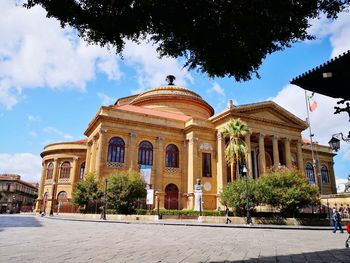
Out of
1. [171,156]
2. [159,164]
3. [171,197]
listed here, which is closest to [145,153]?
[159,164]

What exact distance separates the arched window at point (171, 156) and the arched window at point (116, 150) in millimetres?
5680

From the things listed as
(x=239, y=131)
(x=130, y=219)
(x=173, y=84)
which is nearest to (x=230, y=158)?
(x=239, y=131)

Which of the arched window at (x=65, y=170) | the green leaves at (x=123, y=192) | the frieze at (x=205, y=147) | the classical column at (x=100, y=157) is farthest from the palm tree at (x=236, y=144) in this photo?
the arched window at (x=65, y=170)

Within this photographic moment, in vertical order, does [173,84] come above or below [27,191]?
above

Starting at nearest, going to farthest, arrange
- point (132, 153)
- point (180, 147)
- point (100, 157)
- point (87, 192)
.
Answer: point (87, 192), point (100, 157), point (132, 153), point (180, 147)

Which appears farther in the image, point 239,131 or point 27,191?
point 27,191

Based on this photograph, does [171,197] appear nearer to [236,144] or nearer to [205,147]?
[205,147]

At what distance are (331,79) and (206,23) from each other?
3.05 meters

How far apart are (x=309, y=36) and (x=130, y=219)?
75.7 ft

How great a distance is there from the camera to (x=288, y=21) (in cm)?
496

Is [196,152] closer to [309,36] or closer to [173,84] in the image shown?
[173,84]

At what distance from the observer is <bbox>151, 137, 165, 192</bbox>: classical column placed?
33.4 metres

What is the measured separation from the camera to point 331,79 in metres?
6.00

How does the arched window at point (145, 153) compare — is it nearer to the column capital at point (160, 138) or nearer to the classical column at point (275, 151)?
the column capital at point (160, 138)
